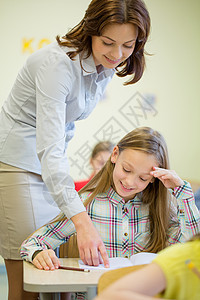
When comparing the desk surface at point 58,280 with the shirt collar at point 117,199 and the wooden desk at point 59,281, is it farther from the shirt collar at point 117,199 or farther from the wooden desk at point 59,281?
the shirt collar at point 117,199

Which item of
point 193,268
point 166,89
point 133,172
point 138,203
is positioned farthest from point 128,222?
point 166,89

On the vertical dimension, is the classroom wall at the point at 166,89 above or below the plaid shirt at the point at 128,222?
above

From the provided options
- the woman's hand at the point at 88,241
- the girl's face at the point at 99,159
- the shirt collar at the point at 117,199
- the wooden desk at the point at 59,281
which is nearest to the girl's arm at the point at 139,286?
the wooden desk at the point at 59,281

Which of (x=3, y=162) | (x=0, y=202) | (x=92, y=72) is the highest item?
(x=92, y=72)

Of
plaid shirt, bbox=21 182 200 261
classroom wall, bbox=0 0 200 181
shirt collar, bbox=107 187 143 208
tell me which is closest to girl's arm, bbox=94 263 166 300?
plaid shirt, bbox=21 182 200 261

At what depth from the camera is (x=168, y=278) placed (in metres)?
0.70

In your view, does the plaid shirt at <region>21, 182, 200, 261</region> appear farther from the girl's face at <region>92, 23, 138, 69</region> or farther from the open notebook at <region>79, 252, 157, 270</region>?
the girl's face at <region>92, 23, 138, 69</region>

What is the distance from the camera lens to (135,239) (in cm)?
158

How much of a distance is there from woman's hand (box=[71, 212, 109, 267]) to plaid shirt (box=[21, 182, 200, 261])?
9.7 inches

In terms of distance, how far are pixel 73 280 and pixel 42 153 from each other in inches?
15.9

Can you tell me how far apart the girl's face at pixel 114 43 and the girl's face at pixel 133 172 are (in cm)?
34

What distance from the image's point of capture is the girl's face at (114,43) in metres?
1.30

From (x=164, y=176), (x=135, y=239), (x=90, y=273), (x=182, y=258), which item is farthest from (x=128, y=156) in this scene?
(x=182, y=258)

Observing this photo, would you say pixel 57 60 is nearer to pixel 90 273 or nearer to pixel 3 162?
pixel 3 162
